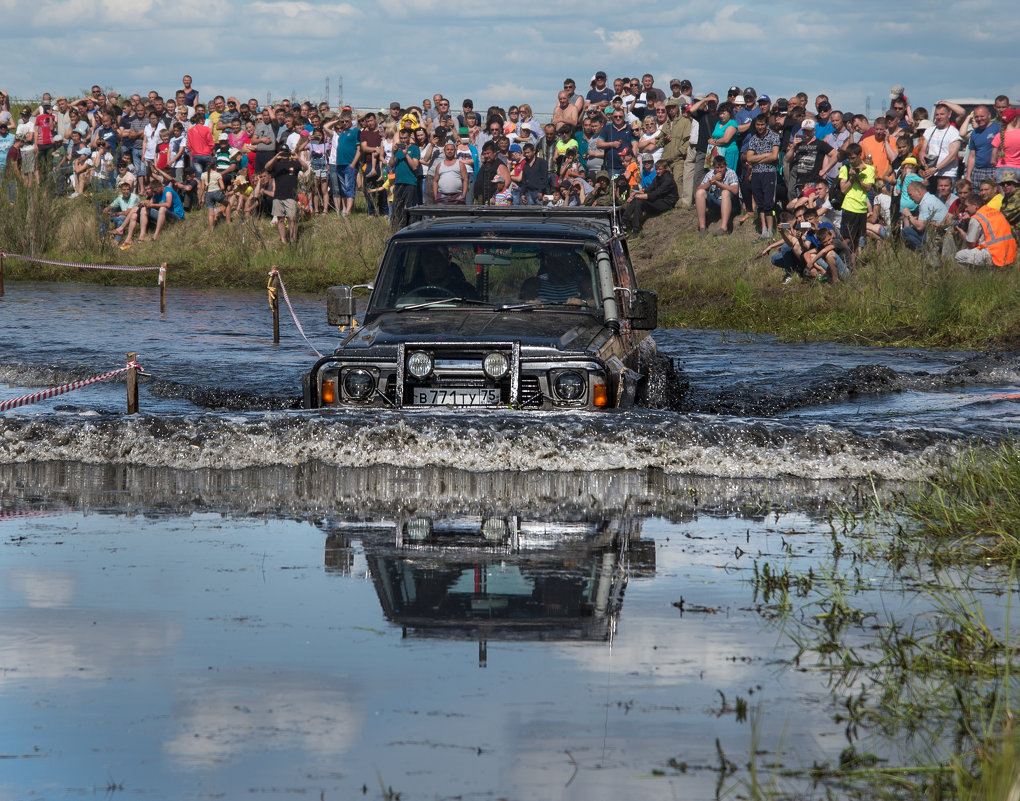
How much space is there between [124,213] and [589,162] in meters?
12.9

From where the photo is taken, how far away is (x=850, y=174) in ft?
72.2

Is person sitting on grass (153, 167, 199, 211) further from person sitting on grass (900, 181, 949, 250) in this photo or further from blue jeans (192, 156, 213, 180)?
person sitting on grass (900, 181, 949, 250)

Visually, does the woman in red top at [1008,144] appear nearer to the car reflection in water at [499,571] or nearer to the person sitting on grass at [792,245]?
the person sitting on grass at [792,245]

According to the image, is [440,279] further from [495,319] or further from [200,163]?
[200,163]

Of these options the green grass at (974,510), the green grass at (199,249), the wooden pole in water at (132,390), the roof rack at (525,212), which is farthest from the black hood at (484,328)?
the green grass at (199,249)

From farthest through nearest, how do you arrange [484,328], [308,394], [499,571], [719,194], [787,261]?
[719,194]
[787,261]
[308,394]
[484,328]
[499,571]

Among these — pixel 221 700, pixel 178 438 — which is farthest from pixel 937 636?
pixel 178 438

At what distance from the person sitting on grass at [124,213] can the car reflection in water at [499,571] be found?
27150 millimetres

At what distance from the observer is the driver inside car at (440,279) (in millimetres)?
10867

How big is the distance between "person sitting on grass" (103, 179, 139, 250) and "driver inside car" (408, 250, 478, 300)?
79.8 feet

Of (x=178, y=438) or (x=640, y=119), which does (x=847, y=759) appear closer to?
(x=178, y=438)

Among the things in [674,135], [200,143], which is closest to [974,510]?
[674,135]

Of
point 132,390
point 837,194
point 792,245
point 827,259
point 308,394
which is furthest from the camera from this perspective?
point 792,245

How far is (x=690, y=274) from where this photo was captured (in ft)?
86.8
